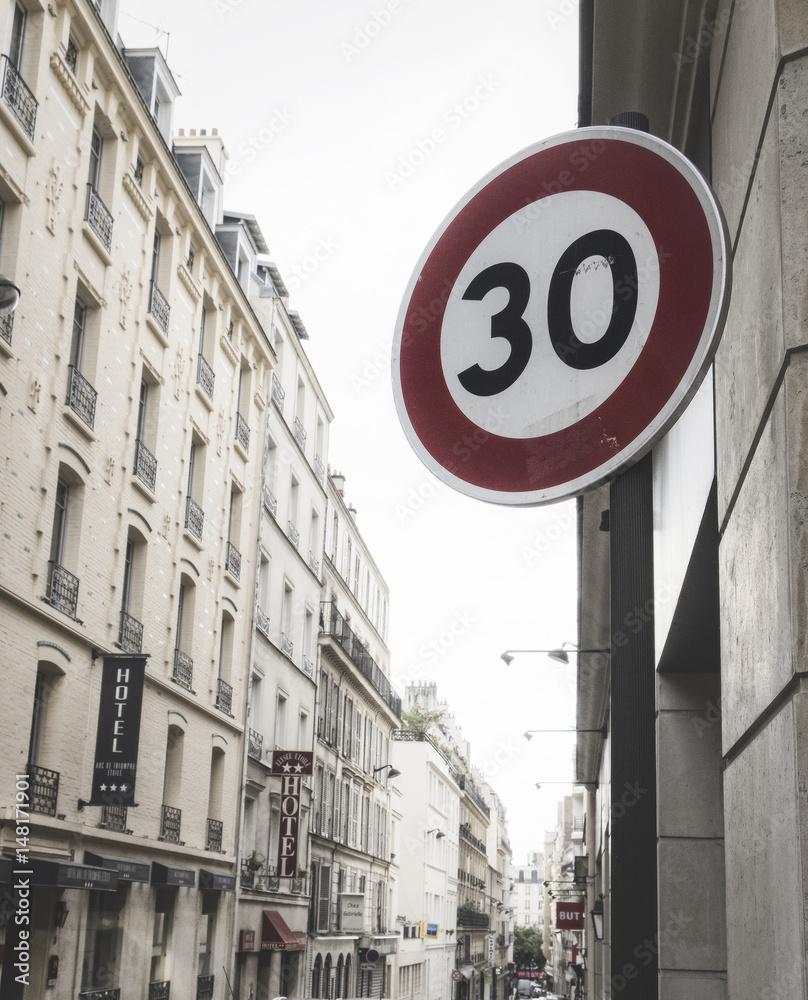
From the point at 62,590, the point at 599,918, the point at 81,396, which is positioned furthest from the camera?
the point at 599,918

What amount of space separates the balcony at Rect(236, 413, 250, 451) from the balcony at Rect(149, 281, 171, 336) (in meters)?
5.89

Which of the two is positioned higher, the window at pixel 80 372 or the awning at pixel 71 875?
the window at pixel 80 372

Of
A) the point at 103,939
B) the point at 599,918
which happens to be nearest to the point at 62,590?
the point at 103,939

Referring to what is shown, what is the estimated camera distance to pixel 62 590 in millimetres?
17688

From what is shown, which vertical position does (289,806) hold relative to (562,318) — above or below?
below

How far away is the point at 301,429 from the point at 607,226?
33806 millimetres

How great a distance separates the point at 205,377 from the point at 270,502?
21.5 feet

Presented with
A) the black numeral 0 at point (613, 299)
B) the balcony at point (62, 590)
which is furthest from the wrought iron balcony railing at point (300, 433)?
the black numeral 0 at point (613, 299)

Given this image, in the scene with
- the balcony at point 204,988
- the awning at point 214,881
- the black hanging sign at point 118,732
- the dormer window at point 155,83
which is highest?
the dormer window at point 155,83

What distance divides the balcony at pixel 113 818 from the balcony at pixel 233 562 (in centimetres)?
842

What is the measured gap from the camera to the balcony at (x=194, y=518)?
24.4 m

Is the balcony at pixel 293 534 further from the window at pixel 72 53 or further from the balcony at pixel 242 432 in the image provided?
Answer: the window at pixel 72 53

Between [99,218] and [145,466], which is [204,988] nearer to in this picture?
[145,466]

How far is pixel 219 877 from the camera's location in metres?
24.9
